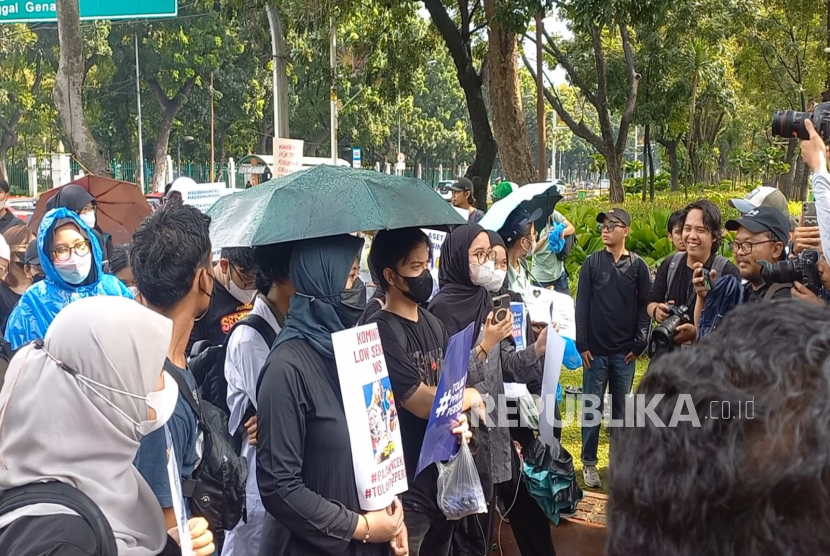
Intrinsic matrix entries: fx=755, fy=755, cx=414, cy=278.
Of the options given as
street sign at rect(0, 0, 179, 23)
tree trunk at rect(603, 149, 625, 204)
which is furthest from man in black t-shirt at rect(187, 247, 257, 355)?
tree trunk at rect(603, 149, 625, 204)

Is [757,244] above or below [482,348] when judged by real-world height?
above

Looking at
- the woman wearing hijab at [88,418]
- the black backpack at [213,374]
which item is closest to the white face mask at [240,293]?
the black backpack at [213,374]

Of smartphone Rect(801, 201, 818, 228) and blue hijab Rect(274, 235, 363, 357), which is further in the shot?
smartphone Rect(801, 201, 818, 228)

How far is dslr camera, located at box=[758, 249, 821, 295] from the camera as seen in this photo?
113 inches

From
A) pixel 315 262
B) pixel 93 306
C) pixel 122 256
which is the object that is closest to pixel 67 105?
pixel 122 256

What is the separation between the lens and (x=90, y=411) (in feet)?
5.12

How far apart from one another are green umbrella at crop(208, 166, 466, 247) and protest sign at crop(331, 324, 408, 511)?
0.40 m

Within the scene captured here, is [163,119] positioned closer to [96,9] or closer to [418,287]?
[96,9]

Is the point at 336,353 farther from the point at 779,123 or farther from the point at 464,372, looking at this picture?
the point at 779,123

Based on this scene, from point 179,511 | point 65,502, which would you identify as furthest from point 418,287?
point 65,502

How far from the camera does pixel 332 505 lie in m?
2.13

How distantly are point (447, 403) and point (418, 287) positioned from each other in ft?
1.46

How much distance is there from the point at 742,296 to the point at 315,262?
6.67 ft

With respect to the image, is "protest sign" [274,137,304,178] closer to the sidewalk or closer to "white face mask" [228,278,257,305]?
"white face mask" [228,278,257,305]
